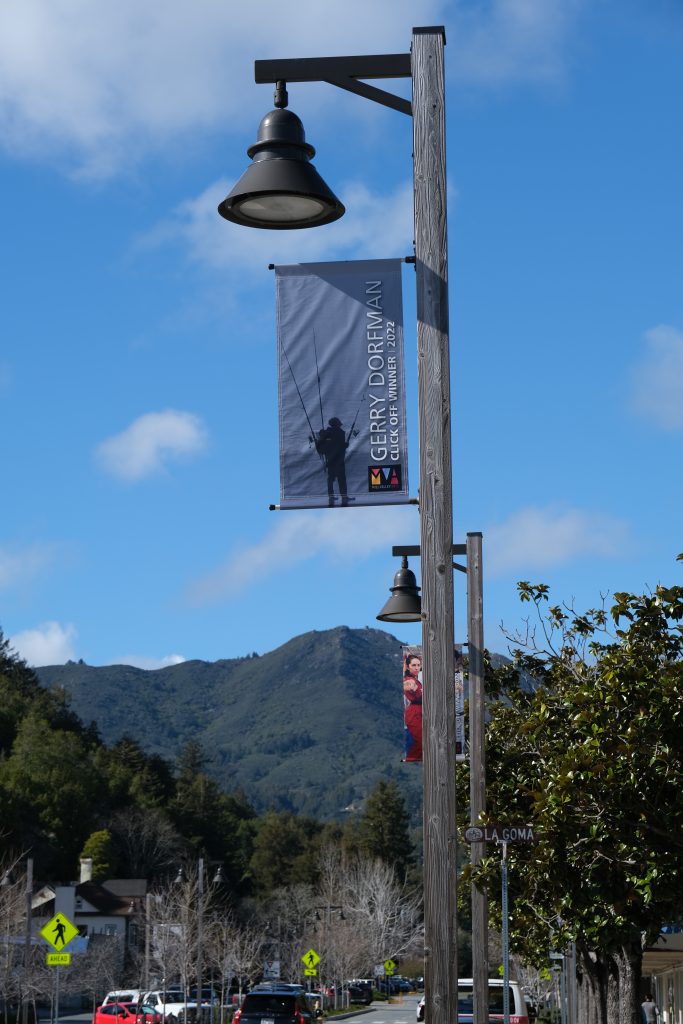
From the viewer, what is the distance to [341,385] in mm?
Result: 8469

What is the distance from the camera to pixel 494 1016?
112 feet

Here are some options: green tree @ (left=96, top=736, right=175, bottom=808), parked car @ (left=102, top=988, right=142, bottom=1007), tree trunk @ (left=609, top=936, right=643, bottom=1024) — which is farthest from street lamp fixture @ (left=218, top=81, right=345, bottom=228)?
green tree @ (left=96, top=736, right=175, bottom=808)

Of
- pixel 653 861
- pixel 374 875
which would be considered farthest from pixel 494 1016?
pixel 374 875

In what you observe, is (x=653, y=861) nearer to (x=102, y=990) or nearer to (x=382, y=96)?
(x=382, y=96)

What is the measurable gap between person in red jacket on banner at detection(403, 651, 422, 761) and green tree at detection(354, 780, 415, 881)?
13316cm

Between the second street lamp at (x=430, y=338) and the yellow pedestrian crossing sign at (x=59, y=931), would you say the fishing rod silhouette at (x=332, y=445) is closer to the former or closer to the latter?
the second street lamp at (x=430, y=338)

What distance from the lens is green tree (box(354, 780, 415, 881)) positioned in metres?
152

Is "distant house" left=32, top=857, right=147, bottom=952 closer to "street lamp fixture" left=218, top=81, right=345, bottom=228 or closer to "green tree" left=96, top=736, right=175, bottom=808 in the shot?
"green tree" left=96, top=736, right=175, bottom=808

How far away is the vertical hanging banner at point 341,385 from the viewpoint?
8422 mm

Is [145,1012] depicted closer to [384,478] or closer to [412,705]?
[412,705]

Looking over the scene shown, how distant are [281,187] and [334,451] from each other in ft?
4.97

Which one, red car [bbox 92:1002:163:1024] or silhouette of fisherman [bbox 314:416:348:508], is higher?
silhouette of fisherman [bbox 314:416:348:508]

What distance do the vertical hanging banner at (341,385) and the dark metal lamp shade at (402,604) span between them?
7772 millimetres

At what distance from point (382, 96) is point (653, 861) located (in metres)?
10.8
